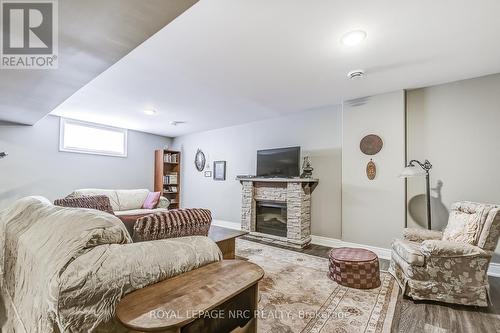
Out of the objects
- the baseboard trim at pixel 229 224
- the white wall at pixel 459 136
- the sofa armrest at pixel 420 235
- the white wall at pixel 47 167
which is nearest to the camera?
the sofa armrest at pixel 420 235

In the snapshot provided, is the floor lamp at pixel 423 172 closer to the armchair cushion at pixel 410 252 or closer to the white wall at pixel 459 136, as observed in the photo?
the white wall at pixel 459 136

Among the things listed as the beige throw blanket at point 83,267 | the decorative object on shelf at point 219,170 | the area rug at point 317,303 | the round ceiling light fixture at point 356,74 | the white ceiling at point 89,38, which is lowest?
the area rug at point 317,303

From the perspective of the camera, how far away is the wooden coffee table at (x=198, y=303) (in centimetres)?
79

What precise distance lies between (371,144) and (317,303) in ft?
8.34

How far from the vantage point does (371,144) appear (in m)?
3.61

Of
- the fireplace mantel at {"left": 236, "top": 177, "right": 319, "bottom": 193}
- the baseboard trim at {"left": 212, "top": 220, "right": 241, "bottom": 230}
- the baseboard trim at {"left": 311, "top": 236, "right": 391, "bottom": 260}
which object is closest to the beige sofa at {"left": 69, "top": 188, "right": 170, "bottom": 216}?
the baseboard trim at {"left": 212, "top": 220, "right": 241, "bottom": 230}

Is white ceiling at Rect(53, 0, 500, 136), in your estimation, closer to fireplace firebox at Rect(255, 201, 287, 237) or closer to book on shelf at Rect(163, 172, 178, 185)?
fireplace firebox at Rect(255, 201, 287, 237)

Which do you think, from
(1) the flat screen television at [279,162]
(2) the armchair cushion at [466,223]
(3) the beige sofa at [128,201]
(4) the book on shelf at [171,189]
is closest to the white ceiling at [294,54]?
(1) the flat screen television at [279,162]

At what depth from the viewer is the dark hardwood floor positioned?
181cm

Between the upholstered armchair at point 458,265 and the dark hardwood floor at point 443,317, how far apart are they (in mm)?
67

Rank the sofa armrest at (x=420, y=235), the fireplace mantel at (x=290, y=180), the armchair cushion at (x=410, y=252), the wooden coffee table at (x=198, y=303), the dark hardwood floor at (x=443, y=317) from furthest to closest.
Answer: the fireplace mantel at (x=290, y=180) → the sofa armrest at (x=420, y=235) → the armchair cushion at (x=410, y=252) → the dark hardwood floor at (x=443, y=317) → the wooden coffee table at (x=198, y=303)

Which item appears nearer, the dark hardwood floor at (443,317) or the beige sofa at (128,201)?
the dark hardwood floor at (443,317)

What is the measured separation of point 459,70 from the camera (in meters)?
2.80

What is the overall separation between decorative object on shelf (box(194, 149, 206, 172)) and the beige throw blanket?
474cm
